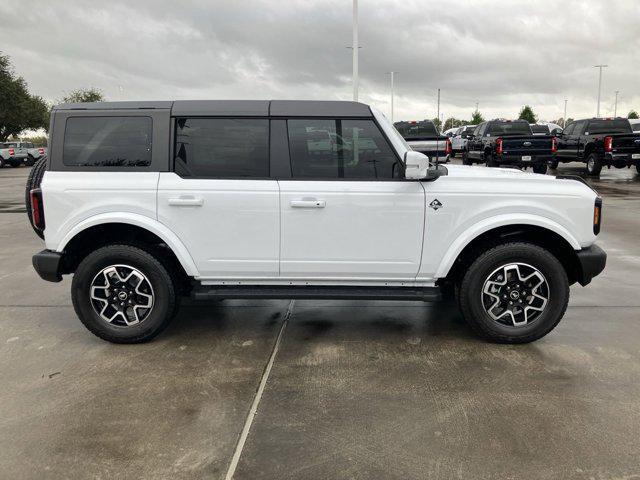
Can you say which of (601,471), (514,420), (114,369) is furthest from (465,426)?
(114,369)

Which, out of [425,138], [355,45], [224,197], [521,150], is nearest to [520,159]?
[521,150]

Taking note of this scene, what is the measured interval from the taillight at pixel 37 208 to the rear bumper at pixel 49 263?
0.23 m

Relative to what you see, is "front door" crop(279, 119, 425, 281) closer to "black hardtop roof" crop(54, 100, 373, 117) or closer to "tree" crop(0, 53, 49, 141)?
"black hardtop roof" crop(54, 100, 373, 117)

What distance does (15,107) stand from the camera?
144ft

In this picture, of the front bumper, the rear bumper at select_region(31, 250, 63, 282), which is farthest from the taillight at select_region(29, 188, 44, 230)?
the front bumper

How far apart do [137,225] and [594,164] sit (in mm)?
18540

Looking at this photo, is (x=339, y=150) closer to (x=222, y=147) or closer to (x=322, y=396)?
(x=222, y=147)

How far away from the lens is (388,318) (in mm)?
4836

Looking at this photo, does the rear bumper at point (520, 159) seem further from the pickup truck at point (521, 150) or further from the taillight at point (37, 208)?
the taillight at point (37, 208)

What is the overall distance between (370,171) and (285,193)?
0.66 meters

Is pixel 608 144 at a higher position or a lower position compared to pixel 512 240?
higher

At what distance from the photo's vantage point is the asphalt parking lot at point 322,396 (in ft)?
8.84

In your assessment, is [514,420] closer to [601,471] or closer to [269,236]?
[601,471]

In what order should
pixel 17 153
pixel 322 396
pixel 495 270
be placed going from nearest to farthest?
pixel 322 396
pixel 495 270
pixel 17 153
